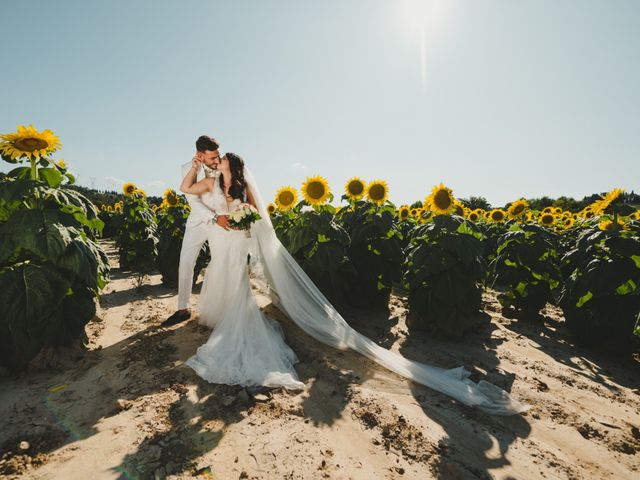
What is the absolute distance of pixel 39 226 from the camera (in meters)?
3.00

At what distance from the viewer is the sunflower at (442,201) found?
16.0ft

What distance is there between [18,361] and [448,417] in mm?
4167

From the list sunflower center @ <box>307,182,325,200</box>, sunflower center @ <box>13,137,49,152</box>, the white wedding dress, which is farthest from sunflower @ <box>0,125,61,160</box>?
sunflower center @ <box>307,182,325,200</box>

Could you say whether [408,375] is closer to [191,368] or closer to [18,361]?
[191,368]

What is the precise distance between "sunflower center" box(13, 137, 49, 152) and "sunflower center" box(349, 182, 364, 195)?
180 inches

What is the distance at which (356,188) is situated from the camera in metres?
6.34

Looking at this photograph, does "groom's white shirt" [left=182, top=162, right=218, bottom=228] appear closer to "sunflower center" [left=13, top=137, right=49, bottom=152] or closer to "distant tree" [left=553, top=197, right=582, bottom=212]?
"sunflower center" [left=13, top=137, right=49, bottom=152]

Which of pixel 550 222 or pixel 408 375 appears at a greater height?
pixel 550 222

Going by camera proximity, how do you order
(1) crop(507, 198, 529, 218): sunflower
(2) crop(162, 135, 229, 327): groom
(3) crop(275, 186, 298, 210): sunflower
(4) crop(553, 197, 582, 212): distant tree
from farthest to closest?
(4) crop(553, 197, 582, 212): distant tree, (1) crop(507, 198, 529, 218): sunflower, (3) crop(275, 186, 298, 210): sunflower, (2) crop(162, 135, 229, 327): groom

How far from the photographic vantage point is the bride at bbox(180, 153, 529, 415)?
338cm

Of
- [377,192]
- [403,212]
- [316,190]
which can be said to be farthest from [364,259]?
[403,212]

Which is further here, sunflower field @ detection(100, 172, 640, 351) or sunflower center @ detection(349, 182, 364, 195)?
sunflower center @ detection(349, 182, 364, 195)

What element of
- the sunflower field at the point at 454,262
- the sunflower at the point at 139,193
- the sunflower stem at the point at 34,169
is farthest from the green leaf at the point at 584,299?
the sunflower at the point at 139,193

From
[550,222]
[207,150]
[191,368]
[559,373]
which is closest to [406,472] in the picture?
[191,368]
